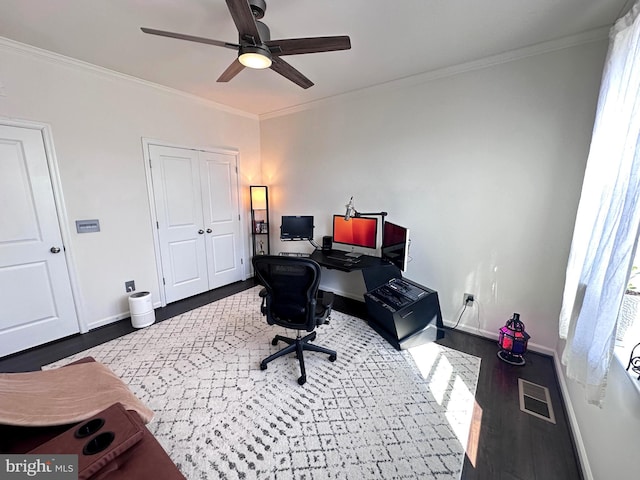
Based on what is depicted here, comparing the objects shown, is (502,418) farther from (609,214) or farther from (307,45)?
(307,45)

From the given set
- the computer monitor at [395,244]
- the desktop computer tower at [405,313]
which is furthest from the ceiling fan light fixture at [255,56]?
the desktop computer tower at [405,313]

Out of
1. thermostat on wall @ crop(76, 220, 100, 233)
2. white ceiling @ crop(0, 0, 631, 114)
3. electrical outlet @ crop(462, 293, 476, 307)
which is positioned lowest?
electrical outlet @ crop(462, 293, 476, 307)

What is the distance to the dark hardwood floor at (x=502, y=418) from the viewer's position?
56.7 inches

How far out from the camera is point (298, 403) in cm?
A: 185

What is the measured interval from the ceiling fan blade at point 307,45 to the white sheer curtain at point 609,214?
1512mm

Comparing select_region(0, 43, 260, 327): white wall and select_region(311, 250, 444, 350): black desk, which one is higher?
select_region(0, 43, 260, 327): white wall

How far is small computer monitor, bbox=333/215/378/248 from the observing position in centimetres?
314

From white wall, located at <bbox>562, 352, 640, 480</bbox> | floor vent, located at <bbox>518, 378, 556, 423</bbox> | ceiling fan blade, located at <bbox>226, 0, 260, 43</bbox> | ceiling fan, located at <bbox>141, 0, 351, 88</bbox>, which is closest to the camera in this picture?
white wall, located at <bbox>562, 352, 640, 480</bbox>

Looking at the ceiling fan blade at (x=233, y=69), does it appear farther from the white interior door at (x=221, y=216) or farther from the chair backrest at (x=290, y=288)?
the white interior door at (x=221, y=216)

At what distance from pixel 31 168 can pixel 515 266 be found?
182 inches

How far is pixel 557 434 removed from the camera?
164cm

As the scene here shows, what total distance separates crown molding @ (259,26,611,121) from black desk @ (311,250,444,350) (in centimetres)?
202

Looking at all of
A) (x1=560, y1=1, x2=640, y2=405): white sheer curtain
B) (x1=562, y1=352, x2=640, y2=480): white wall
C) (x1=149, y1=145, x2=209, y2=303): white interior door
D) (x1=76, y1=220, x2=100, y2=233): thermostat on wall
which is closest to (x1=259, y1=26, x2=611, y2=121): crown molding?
(x1=560, y1=1, x2=640, y2=405): white sheer curtain

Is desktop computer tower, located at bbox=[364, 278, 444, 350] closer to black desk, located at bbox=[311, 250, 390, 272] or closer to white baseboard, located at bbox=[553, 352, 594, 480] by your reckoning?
black desk, located at bbox=[311, 250, 390, 272]
